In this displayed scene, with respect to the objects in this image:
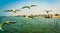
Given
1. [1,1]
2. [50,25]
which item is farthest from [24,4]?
[50,25]

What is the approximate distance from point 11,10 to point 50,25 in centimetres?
82

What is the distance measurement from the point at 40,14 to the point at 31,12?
0.18m

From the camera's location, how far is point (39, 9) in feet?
10.5

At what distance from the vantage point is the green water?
3137mm

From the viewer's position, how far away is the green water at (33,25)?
10.3ft

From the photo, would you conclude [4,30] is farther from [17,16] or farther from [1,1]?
[1,1]

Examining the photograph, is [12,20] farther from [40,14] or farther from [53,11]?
[53,11]

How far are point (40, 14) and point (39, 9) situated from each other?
0.10m

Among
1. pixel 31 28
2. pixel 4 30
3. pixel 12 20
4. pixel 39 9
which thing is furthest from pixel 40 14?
pixel 4 30

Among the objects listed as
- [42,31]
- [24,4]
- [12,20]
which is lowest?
[42,31]

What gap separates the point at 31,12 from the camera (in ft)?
10.6

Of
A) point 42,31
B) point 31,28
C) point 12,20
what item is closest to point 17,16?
point 12,20

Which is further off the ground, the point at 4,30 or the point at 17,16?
the point at 17,16

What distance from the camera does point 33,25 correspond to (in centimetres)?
318
